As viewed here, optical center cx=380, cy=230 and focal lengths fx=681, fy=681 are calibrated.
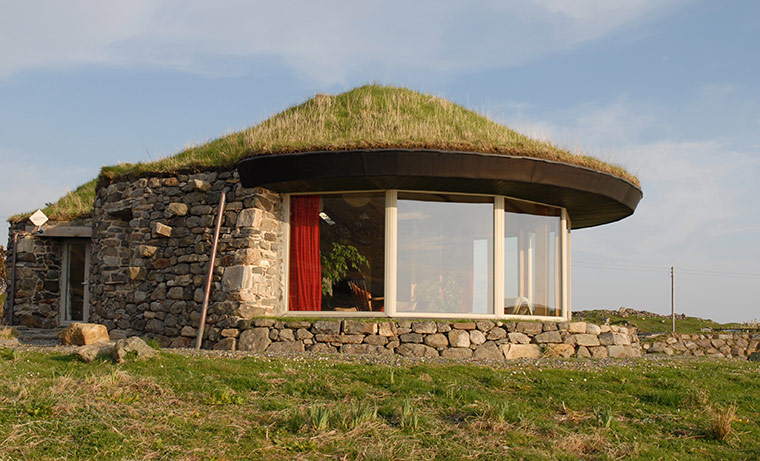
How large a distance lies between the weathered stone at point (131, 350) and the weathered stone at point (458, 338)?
4.62 meters

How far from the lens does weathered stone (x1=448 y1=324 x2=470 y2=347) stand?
11016mm

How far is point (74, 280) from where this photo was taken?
57.7 feet

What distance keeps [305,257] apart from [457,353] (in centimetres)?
325

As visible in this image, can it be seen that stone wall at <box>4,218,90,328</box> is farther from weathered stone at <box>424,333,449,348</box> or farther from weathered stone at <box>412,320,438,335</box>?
weathered stone at <box>424,333,449,348</box>

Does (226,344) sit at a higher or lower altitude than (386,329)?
lower

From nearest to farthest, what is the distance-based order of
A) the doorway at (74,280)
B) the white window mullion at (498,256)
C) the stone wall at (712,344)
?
the white window mullion at (498,256), the doorway at (74,280), the stone wall at (712,344)

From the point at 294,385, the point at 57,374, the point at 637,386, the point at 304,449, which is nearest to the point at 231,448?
the point at 304,449

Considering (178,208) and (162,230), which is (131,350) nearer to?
(162,230)

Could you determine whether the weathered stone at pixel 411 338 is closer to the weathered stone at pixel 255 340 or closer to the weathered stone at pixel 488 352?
the weathered stone at pixel 488 352

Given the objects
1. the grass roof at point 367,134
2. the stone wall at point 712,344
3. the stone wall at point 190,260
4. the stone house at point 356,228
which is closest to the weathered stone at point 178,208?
the stone wall at point 190,260

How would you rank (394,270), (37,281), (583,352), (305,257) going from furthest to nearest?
(37,281)
(305,257)
(394,270)
(583,352)

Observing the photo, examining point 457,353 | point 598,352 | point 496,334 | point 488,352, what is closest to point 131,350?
point 457,353

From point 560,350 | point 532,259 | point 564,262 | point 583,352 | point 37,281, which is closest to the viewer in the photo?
point 560,350

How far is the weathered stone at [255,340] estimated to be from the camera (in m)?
11.1
